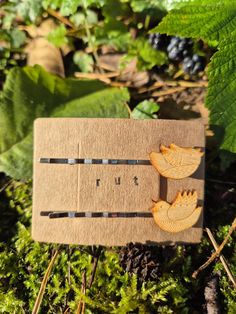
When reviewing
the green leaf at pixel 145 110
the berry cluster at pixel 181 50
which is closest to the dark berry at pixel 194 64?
the berry cluster at pixel 181 50

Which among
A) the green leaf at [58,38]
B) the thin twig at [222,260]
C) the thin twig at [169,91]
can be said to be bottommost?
the thin twig at [222,260]

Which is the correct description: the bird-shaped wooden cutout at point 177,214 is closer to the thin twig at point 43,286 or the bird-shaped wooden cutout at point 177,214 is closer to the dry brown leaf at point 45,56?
the thin twig at point 43,286

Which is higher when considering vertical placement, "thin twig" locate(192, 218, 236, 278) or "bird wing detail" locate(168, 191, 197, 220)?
"bird wing detail" locate(168, 191, 197, 220)

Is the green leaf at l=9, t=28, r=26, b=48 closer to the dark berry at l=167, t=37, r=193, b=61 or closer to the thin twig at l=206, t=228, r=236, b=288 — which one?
the dark berry at l=167, t=37, r=193, b=61

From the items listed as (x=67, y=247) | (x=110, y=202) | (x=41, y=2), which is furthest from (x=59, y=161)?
(x=41, y=2)

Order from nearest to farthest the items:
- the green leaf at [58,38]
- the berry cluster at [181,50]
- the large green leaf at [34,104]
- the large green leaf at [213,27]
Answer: the large green leaf at [213,27]
the large green leaf at [34,104]
the berry cluster at [181,50]
the green leaf at [58,38]

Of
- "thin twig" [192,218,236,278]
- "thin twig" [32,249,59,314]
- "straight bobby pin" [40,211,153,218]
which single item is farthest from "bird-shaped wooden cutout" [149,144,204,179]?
"thin twig" [32,249,59,314]
